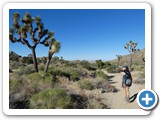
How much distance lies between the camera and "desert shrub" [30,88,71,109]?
5.00 m

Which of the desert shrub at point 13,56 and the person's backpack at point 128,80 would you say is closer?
the desert shrub at point 13,56

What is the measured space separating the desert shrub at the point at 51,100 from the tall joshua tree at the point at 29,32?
774mm

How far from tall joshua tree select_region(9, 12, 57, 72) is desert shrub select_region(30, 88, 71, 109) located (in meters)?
0.77

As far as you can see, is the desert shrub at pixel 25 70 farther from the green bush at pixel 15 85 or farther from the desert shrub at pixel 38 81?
the green bush at pixel 15 85

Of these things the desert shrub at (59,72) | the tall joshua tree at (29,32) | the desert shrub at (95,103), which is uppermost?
the tall joshua tree at (29,32)

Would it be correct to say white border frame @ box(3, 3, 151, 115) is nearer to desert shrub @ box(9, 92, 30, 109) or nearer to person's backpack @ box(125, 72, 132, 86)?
desert shrub @ box(9, 92, 30, 109)

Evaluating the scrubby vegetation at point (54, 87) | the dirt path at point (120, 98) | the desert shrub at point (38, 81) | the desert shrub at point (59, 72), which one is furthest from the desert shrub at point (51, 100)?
the desert shrub at point (59, 72)

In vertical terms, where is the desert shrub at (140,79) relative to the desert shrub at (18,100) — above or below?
above

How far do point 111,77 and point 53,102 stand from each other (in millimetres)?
2201

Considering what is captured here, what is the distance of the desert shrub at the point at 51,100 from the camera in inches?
197

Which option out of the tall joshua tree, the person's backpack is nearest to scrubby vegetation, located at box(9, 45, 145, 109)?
the person's backpack
